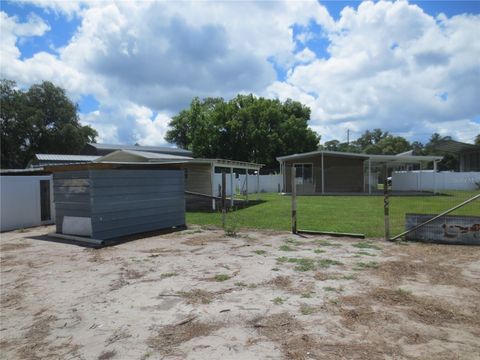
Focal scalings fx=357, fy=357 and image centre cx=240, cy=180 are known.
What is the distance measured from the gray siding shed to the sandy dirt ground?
1390mm

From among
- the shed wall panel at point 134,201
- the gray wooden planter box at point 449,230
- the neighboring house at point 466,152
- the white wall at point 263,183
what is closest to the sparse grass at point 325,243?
the gray wooden planter box at point 449,230

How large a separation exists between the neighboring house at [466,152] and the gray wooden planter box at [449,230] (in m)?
31.3

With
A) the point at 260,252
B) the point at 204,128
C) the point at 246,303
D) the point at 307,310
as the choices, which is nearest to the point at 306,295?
the point at 307,310

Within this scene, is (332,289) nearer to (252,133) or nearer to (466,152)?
(252,133)

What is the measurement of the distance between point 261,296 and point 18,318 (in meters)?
2.92

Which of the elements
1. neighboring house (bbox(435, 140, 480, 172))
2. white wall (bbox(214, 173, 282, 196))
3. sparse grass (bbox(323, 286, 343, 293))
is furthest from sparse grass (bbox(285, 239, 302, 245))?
neighboring house (bbox(435, 140, 480, 172))

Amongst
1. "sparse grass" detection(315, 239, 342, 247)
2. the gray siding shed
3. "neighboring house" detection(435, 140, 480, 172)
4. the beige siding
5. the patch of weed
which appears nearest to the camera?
the patch of weed

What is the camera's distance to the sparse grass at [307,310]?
401 centimetres

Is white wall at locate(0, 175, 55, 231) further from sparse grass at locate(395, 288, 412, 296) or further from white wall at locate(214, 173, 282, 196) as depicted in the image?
white wall at locate(214, 173, 282, 196)

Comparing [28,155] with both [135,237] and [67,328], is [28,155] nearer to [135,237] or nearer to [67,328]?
[135,237]

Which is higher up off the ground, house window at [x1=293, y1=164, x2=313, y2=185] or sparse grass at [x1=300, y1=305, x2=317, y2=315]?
house window at [x1=293, y1=164, x2=313, y2=185]

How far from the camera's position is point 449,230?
762cm

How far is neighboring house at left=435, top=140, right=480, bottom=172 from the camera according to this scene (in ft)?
112

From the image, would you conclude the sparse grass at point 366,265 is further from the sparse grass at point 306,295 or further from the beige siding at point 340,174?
the beige siding at point 340,174
